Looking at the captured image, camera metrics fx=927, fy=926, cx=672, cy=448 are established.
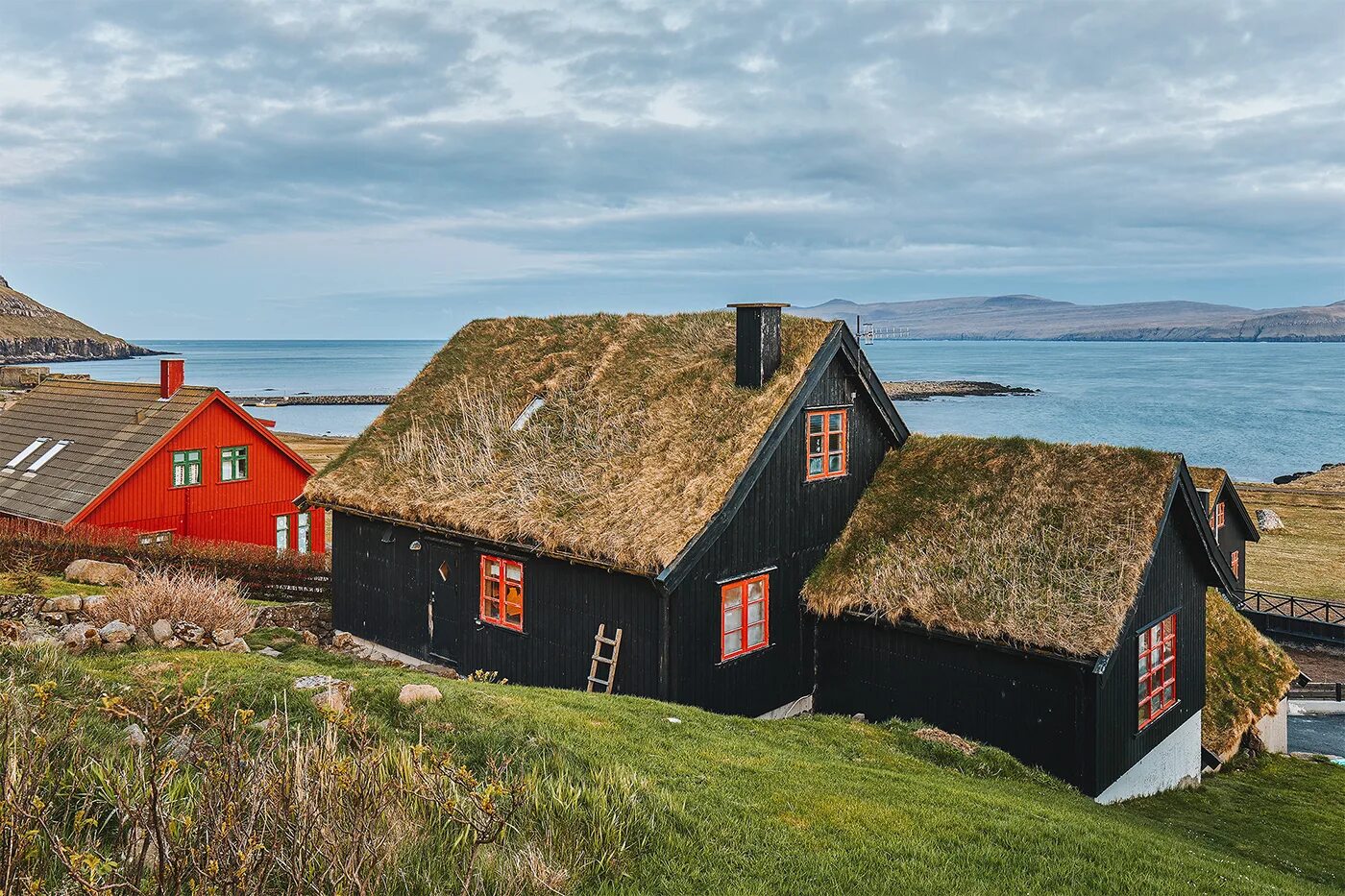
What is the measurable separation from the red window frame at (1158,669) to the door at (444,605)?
1345 centimetres

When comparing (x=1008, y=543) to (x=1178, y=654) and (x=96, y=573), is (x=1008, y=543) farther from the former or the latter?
(x=96, y=573)

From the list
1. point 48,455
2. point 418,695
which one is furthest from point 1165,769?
point 48,455

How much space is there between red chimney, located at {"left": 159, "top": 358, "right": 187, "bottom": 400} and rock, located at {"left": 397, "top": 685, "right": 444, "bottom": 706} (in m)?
23.2

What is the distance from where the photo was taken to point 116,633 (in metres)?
14.2

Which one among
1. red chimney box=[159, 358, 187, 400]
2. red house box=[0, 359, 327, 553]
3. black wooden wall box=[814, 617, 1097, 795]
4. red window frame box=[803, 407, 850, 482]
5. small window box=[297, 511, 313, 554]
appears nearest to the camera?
black wooden wall box=[814, 617, 1097, 795]

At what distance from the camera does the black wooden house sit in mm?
16562

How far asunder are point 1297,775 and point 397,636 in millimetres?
20800

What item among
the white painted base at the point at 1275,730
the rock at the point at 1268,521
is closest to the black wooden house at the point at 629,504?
the white painted base at the point at 1275,730

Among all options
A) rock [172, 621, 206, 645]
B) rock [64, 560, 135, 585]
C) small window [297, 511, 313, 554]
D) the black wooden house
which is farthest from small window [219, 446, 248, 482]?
rock [172, 621, 206, 645]

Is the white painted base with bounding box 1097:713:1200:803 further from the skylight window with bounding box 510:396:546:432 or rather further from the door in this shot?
the skylight window with bounding box 510:396:546:432

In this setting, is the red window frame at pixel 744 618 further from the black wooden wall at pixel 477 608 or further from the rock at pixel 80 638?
the rock at pixel 80 638

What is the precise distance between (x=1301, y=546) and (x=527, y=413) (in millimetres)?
46961

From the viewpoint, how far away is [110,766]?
6652mm

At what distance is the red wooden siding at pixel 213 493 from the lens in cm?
2869
